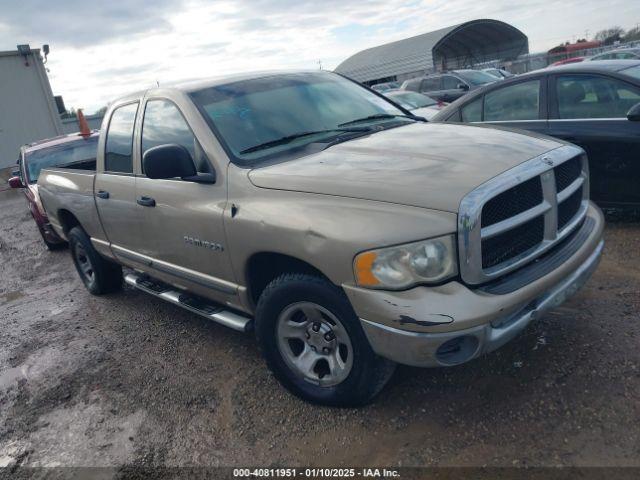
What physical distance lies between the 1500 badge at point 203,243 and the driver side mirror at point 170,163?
38 centimetres

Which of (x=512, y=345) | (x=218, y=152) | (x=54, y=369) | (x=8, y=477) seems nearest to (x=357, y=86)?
(x=218, y=152)

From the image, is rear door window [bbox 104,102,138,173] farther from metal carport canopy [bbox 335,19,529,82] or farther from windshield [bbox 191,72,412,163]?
metal carport canopy [bbox 335,19,529,82]

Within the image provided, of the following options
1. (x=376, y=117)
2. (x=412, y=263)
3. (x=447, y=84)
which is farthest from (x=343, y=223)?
(x=447, y=84)

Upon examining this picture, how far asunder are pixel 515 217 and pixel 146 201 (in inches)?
98.8

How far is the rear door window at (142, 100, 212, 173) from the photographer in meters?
3.42

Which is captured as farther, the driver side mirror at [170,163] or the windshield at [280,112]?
the windshield at [280,112]

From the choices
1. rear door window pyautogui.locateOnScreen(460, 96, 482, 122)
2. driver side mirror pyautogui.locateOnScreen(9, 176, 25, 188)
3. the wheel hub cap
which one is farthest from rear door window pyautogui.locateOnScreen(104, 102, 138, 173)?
driver side mirror pyautogui.locateOnScreen(9, 176, 25, 188)

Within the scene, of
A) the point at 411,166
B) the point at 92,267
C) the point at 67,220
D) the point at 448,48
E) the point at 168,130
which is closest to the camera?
the point at 411,166

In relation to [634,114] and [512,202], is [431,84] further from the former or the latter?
[512,202]

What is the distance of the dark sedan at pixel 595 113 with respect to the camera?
4945 millimetres

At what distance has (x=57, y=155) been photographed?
8.79 m

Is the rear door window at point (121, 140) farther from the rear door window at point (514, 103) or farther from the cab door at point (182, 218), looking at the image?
the rear door window at point (514, 103)

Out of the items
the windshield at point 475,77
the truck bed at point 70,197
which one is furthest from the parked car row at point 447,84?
the truck bed at point 70,197

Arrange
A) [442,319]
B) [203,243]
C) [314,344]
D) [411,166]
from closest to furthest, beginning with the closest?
1. [442,319]
2. [411,166]
3. [314,344]
4. [203,243]
